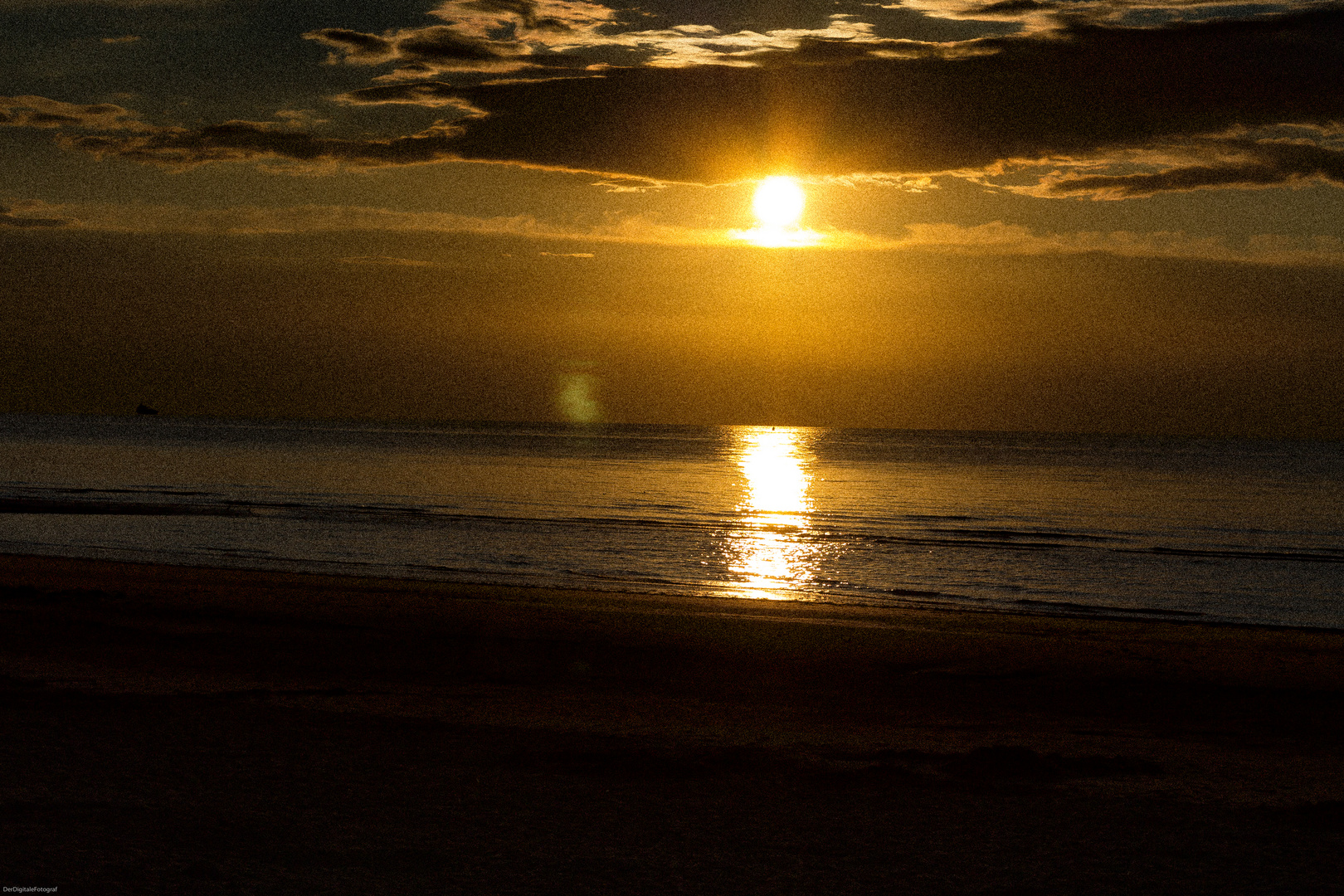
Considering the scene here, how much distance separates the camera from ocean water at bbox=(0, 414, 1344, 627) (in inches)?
941

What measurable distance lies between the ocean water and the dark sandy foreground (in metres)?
6.67

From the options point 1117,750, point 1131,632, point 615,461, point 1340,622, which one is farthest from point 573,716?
point 615,461

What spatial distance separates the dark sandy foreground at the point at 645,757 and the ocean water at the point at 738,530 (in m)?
6.67

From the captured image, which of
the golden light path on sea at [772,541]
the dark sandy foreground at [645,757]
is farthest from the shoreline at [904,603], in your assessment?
the dark sandy foreground at [645,757]

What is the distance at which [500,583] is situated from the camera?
894 inches

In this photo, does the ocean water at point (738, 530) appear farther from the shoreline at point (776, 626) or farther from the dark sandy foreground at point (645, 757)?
the dark sandy foreground at point (645, 757)

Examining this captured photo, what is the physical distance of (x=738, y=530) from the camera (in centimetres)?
3603

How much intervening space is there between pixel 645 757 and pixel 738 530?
26.9m

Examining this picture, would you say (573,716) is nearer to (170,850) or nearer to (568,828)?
(568,828)

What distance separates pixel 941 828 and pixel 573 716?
4375 millimetres

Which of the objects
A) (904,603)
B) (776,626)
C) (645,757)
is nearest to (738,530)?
(904,603)

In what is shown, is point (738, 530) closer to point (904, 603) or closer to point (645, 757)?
point (904, 603)

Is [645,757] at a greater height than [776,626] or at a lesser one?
greater

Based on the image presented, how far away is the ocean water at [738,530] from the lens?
2389 cm
